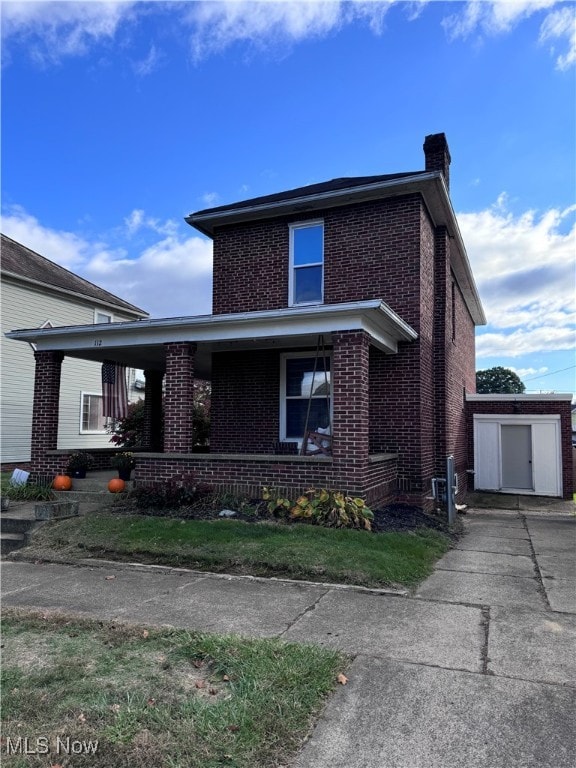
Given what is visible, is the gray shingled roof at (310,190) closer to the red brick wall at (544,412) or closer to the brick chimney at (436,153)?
the brick chimney at (436,153)

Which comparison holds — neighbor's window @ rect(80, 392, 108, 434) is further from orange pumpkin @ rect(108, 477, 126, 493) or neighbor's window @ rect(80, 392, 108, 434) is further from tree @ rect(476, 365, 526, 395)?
tree @ rect(476, 365, 526, 395)

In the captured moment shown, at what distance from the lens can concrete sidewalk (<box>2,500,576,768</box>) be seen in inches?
115

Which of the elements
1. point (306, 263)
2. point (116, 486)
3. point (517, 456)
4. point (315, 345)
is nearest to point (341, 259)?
point (306, 263)

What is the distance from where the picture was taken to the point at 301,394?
37.4 ft

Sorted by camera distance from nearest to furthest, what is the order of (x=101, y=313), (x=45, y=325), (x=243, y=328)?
(x=243, y=328) < (x=45, y=325) < (x=101, y=313)

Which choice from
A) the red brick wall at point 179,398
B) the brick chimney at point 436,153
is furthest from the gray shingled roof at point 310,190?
the red brick wall at point 179,398

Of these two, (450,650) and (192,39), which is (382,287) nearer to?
(192,39)

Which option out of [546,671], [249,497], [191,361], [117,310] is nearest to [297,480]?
[249,497]

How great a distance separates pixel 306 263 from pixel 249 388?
2.91m

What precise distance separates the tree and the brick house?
4058 cm

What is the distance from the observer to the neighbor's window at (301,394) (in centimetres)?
1114

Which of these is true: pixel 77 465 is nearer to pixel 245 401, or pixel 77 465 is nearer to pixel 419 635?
pixel 245 401

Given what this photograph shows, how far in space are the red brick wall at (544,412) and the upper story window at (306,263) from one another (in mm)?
7571

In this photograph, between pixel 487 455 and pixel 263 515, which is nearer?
pixel 263 515
